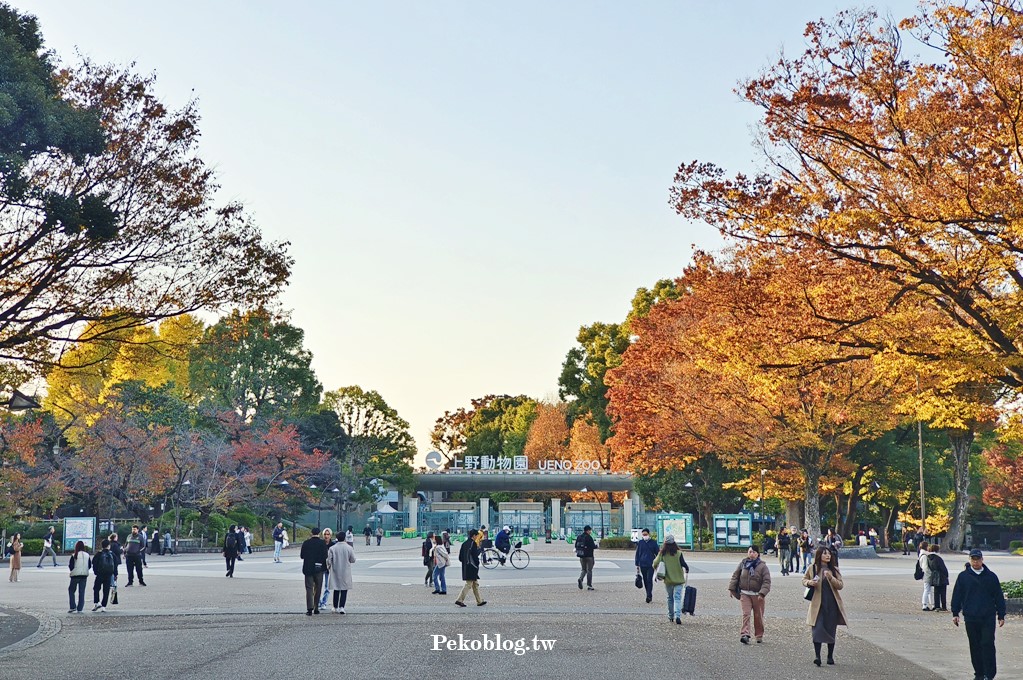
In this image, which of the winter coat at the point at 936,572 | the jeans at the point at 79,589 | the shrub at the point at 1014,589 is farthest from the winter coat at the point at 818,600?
the jeans at the point at 79,589

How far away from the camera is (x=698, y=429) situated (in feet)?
148

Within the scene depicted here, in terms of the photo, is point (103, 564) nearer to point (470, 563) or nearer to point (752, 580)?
point (470, 563)

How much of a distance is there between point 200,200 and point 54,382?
152 feet

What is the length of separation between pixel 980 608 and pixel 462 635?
23.0 feet

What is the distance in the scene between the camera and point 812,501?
44.2 metres

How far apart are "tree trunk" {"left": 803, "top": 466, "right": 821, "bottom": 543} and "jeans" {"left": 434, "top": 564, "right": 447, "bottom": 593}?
24.7m

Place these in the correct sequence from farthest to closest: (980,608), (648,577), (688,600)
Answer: (648,577)
(688,600)
(980,608)

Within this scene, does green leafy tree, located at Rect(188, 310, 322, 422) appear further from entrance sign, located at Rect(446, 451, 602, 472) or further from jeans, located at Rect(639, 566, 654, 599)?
jeans, located at Rect(639, 566, 654, 599)

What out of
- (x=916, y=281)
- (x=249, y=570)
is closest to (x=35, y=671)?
(x=916, y=281)

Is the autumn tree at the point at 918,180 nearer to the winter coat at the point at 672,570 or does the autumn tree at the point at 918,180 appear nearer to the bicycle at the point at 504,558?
the winter coat at the point at 672,570

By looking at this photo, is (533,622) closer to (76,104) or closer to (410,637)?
(410,637)

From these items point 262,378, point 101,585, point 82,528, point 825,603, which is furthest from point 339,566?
point 262,378

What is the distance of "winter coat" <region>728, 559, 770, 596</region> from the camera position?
48.4 ft

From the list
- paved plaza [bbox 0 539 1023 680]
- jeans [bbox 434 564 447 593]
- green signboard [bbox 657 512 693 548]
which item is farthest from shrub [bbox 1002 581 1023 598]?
green signboard [bbox 657 512 693 548]
